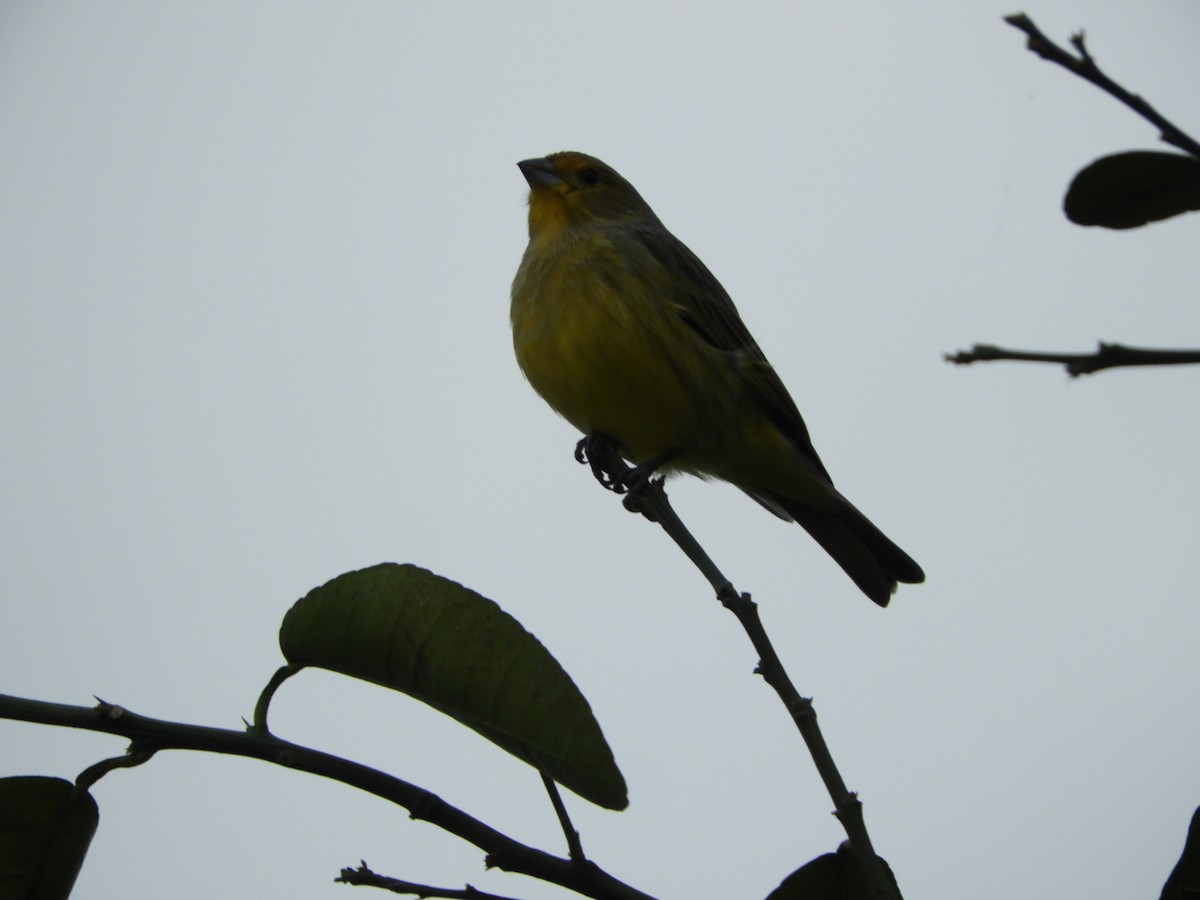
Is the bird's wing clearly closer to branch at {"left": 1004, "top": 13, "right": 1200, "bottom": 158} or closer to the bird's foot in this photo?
the bird's foot

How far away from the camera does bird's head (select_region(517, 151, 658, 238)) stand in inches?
217

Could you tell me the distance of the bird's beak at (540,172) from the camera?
18.5ft

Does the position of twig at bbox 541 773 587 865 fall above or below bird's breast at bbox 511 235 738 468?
below

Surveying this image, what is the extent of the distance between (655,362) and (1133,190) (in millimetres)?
3285

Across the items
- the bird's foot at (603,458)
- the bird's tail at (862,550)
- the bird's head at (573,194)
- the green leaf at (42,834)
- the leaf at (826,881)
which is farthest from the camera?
the bird's head at (573,194)

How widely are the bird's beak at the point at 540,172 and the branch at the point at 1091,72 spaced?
15.2 ft

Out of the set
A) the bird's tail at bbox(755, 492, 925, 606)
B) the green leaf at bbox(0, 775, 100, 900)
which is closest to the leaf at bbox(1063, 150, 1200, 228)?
the green leaf at bbox(0, 775, 100, 900)

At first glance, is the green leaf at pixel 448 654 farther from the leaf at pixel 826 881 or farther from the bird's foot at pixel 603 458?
the bird's foot at pixel 603 458

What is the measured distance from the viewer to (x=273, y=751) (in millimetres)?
1383

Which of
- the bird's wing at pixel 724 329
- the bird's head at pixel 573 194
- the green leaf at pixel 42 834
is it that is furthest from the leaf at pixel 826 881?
the bird's head at pixel 573 194

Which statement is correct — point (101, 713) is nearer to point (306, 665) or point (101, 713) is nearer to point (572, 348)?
point (306, 665)

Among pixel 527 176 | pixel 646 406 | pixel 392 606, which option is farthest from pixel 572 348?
pixel 392 606

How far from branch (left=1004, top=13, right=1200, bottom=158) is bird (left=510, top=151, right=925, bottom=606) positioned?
335 centimetres

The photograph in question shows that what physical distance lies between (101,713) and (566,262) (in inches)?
147
